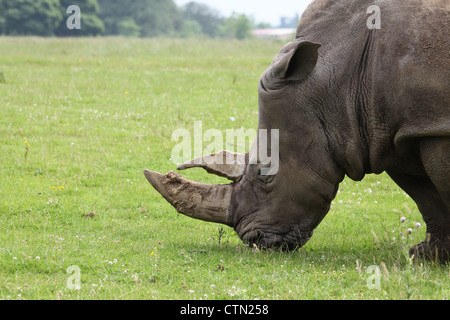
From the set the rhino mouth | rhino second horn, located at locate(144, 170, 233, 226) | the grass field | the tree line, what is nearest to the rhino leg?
the grass field

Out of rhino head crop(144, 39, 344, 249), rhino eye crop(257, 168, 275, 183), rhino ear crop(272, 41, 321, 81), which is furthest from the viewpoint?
rhino eye crop(257, 168, 275, 183)

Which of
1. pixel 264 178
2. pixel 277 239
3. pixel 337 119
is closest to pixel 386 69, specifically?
pixel 337 119

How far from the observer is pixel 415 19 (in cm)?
613

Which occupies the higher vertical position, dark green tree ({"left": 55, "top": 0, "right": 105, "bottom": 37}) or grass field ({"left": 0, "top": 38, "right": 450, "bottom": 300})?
Answer: dark green tree ({"left": 55, "top": 0, "right": 105, "bottom": 37})

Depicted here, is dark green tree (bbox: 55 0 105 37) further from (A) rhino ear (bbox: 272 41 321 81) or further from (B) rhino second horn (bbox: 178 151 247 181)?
(A) rhino ear (bbox: 272 41 321 81)

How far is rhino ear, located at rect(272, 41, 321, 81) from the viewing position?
639cm

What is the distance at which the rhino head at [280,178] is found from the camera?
21.9 feet

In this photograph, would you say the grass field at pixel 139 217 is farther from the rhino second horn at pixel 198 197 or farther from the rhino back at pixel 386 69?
the rhino back at pixel 386 69

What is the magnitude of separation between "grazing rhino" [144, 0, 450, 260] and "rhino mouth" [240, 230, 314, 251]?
11mm

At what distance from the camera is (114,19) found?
252 ft

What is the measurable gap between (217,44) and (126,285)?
26198 millimetres

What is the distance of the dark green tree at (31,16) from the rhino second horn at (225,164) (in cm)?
4881

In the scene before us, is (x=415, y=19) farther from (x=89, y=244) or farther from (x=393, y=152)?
(x=89, y=244)

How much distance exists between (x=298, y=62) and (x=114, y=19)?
7290 cm
